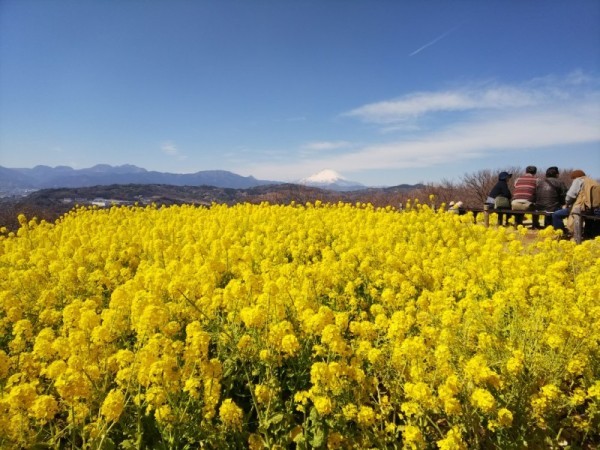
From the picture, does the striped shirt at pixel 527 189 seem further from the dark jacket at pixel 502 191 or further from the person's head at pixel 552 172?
the dark jacket at pixel 502 191

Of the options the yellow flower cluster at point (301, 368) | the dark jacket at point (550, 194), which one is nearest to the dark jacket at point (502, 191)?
the dark jacket at point (550, 194)

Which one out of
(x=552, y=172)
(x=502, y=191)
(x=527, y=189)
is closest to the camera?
(x=552, y=172)

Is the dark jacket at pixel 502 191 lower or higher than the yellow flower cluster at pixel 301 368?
higher

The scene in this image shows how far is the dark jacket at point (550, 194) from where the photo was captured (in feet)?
34.1

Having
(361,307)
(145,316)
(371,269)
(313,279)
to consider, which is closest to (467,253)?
(371,269)

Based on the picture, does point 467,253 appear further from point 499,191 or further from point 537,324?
point 499,191

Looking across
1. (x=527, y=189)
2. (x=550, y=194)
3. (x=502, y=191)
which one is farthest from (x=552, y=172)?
(x=502, y=191)

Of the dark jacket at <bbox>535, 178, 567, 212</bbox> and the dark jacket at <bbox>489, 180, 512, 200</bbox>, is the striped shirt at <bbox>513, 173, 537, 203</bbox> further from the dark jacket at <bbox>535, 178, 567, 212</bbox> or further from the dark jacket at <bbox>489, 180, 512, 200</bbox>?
the dark jacket at <bbox>489, 180, 512, 200</bbox>

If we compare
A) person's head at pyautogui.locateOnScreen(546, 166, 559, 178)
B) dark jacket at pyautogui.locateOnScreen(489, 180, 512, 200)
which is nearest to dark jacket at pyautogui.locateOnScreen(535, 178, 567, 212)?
person's head at pyautogui.locateOnScreen(546, 166, 559, 178)

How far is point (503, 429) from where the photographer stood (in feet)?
8.09

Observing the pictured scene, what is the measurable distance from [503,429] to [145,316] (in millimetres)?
2631

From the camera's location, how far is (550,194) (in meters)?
10.4

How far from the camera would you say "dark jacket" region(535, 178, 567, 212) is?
10409mm

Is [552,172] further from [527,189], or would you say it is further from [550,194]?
[527,189]
